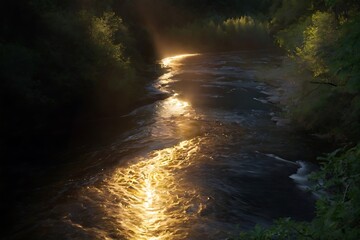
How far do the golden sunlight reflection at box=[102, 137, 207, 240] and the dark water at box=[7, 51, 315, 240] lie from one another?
0.03m

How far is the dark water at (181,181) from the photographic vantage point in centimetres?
1099

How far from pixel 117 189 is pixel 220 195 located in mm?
3064

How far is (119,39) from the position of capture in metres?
32.8

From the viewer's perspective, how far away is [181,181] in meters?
13.9

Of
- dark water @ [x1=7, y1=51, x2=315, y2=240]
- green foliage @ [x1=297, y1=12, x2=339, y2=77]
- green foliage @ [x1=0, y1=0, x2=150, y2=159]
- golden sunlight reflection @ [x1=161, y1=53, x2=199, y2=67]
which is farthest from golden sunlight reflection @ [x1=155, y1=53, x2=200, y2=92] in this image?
green foliage @ [x1=297, y1=12, x2=339, y2=77]

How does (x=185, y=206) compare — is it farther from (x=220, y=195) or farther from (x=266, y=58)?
(x=266, y=58)

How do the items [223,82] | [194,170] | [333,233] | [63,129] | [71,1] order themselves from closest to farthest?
[333,233]
[194,170]
[63,129]
[71,1]
[223,82]

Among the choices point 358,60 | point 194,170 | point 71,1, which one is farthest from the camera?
point 71,1

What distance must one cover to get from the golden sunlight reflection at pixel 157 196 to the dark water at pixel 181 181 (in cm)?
3

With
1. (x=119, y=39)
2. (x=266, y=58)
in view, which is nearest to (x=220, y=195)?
(x=119, y=39)

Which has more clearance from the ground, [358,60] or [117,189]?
[358,60]

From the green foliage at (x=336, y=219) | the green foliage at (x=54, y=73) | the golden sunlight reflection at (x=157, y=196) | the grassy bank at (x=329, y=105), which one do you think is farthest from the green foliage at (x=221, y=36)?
the green foliage at (x=336, y=219)

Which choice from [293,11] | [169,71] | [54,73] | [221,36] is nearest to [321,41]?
[54,73]

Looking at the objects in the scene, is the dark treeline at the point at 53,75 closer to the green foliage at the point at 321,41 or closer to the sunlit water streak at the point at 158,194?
the sunlit water streak at the point at 158,194
